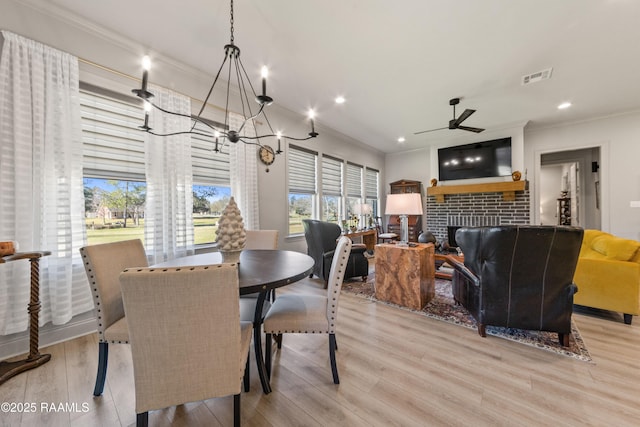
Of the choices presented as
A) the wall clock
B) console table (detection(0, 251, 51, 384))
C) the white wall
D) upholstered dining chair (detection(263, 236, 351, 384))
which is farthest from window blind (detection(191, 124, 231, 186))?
the white wall

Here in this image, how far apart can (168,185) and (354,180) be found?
14.1 ft

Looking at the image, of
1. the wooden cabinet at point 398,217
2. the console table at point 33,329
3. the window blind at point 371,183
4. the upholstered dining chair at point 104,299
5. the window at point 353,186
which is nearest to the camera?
the upholstered dining chair at point 104,299

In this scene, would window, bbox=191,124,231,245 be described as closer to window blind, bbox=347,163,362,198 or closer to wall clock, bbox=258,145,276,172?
wall clock, bbox=258,145,276,172

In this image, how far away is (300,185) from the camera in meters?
4.42

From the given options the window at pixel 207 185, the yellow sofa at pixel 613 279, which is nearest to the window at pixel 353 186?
the window at pixel 207 185

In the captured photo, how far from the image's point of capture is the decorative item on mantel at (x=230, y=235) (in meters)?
1.58

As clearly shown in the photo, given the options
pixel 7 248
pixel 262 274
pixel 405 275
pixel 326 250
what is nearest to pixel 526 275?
pixel 405 275

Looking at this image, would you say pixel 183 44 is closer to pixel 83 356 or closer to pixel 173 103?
pixel 173 103

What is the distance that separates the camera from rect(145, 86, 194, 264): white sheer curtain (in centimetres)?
246

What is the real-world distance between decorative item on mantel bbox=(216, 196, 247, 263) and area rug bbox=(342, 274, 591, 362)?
78.5 inches

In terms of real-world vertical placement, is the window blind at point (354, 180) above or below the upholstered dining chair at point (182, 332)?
above

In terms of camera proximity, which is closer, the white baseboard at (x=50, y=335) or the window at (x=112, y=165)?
the white baseboard at (x=50, y=335)

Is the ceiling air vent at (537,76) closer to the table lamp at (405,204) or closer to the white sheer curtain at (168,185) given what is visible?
the table lamp at (405,204)

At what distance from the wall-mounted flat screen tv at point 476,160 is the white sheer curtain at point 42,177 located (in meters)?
6.40
